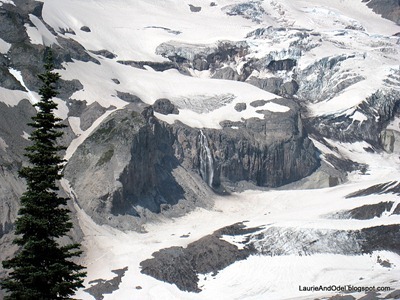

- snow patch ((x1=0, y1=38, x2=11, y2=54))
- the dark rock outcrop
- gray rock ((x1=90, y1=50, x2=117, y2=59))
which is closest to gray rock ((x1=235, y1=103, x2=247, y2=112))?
gray rock ((x1=90, y1=50, x2=117, y2=59))

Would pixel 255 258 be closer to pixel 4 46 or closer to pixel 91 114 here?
pixel 91 114

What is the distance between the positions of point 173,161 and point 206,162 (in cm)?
868

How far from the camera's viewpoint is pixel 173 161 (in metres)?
138

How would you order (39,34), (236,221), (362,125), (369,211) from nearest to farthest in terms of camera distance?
(369,211)
(236,221)
(39,34)
(362,125)

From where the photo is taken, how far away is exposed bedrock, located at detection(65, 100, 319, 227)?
11750cm

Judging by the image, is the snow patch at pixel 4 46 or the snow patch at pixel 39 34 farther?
the snow patch at pixel 39 34

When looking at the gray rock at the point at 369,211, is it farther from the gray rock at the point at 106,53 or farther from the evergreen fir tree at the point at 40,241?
the gray rock at the point at 106,53

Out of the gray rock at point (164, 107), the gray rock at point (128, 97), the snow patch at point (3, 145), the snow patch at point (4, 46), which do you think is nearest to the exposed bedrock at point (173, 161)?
the gray rock at point (164, 107)

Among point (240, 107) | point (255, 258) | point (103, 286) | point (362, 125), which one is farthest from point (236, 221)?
point (362, 125)

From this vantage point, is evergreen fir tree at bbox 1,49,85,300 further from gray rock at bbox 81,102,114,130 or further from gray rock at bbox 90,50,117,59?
gray rock at bbox 90,50,117,59

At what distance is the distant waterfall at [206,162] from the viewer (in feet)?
465

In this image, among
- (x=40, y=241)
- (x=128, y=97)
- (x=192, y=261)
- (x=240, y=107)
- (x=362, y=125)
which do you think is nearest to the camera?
(x=40, y=241)

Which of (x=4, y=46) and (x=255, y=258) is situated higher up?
(x=4, y=46)

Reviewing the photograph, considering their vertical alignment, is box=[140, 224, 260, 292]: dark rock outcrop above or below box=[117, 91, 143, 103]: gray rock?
below
